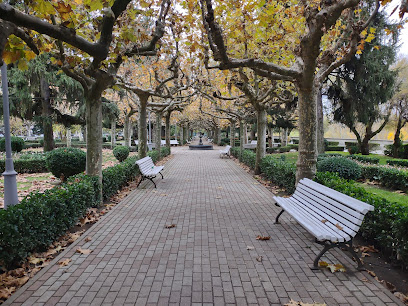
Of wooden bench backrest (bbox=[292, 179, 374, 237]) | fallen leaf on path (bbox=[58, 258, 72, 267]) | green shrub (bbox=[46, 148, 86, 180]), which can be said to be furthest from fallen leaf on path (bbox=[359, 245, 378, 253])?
green shrub (bbox=[46, 148, 86, 180])

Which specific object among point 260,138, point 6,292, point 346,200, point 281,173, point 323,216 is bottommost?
point 6,292

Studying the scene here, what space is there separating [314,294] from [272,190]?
6.50 m

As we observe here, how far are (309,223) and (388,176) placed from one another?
313 inches

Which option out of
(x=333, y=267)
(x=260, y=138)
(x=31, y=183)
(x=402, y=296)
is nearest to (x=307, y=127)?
(x=333, y=267)

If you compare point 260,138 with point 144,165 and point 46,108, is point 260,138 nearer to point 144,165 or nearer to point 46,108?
point 144,165

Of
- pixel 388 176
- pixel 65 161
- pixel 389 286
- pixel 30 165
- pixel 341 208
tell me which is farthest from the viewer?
pixel 30 165

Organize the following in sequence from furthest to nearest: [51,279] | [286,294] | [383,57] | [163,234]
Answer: [383,57] < [163,234] < [51,279] < [286,294]

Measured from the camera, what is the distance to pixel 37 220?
14.4 feet

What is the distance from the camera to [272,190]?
9.80m

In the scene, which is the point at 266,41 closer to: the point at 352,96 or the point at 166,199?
the point at 166,199

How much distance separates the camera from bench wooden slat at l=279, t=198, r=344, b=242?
390 centimetres

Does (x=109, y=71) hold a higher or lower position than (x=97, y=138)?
higher

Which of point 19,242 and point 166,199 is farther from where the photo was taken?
point 166,199

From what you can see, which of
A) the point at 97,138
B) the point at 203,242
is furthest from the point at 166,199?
the point at 203,242
